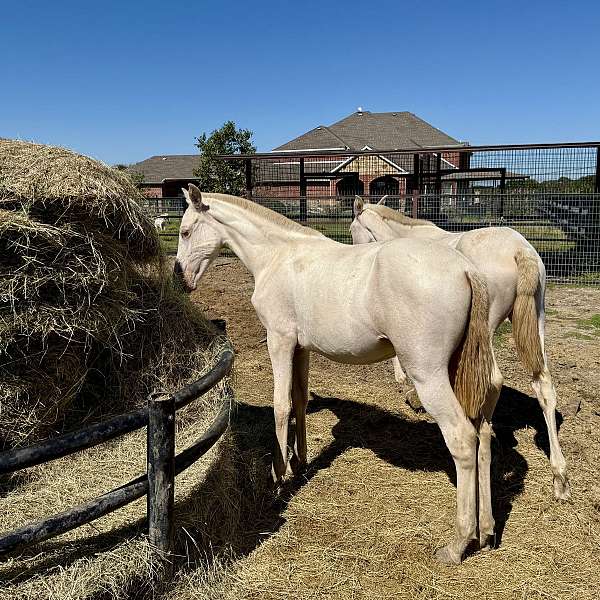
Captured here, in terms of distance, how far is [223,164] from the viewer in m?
26.0

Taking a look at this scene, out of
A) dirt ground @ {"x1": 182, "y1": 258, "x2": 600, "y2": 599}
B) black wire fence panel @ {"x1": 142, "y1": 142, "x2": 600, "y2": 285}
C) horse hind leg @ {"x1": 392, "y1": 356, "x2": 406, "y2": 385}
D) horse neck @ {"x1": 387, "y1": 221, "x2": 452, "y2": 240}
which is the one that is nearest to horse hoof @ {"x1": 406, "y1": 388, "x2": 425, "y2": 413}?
dirt ground @ {"x1": 182, "y1": 258, "x2": 600, "y2": 599}

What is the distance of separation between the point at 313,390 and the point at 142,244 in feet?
9.02

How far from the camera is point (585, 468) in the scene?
3.97 m

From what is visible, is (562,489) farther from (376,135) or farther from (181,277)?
(376,135)

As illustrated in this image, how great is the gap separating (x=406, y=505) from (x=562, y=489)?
105 cm

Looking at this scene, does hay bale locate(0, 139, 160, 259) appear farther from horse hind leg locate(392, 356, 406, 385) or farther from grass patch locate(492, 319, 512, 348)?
grass patch locate(492, 319, 512, 348)

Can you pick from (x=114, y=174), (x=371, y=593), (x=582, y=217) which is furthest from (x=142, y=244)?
(x=582, y=217)

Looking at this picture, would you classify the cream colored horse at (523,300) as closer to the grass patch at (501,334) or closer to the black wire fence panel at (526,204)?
the grass patch at (501,334)

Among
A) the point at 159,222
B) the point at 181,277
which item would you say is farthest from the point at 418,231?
the point at 159,222

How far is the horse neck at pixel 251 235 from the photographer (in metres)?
4.02

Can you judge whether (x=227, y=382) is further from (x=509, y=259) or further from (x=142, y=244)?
(x=509, y=259)

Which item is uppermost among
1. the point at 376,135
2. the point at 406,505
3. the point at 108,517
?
the point at 376,135

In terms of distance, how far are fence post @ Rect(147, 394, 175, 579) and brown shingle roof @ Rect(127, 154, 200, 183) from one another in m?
39.6

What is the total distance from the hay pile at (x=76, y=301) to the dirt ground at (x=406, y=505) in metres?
1.20
